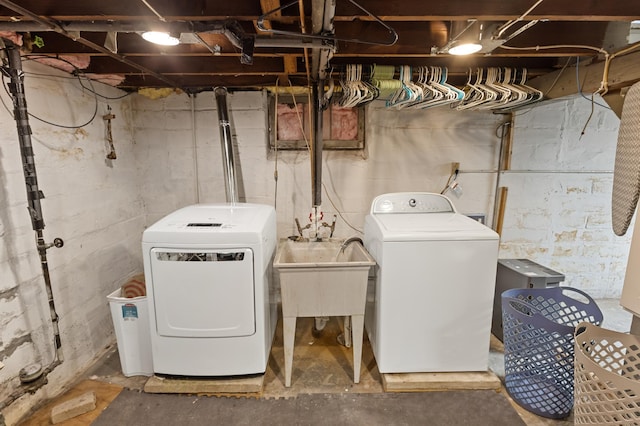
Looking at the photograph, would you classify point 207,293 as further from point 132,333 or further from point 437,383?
point 437,383

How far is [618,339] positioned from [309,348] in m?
1.85

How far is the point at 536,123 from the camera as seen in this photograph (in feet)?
9.46

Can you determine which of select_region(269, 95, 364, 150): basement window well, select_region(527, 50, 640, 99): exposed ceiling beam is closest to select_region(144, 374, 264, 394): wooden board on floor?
select_region(269, 95, 364, 150): basement window well

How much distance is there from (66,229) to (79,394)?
Answer: 1.03 meters

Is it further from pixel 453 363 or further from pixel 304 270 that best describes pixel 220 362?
pixel 453 363

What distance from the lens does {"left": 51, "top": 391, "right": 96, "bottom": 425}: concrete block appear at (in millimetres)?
1776

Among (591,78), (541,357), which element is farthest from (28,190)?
(591,78)

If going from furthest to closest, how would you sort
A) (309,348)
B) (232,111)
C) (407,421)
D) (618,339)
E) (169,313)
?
1. (232,111)
2. (309,348)
3. (169,313)
4. (407,421)
5. (618,339)

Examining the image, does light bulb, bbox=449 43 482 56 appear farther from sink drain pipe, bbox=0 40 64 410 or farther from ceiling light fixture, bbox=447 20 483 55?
sink drain pipe, bbox=0 40 64 410

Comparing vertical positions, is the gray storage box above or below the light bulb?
below

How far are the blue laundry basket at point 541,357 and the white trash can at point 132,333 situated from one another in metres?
2.30

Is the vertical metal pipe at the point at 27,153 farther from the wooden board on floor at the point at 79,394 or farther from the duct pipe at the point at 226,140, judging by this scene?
the duct pipe at the point at 226,140

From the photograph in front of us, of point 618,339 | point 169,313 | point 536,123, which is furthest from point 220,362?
point 536,123

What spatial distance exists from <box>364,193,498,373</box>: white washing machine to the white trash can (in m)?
1.53
